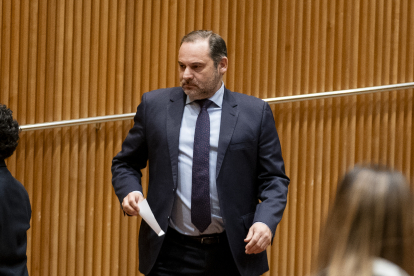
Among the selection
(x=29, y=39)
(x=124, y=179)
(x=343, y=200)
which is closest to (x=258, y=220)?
(x=124, y=179)

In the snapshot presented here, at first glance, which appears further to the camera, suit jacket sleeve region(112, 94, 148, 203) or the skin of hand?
suit jacket sleeve region(112, 94, 148, 203)

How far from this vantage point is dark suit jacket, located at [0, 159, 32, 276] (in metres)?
1.74

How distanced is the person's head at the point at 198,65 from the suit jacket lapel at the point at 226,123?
0.26 ft

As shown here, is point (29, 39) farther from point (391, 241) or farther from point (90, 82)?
point (391, 241)

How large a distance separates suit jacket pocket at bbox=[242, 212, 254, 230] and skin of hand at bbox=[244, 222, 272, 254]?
0.43ft

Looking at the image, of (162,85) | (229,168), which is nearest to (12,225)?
(229,168)

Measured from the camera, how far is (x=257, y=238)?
1.80 meters

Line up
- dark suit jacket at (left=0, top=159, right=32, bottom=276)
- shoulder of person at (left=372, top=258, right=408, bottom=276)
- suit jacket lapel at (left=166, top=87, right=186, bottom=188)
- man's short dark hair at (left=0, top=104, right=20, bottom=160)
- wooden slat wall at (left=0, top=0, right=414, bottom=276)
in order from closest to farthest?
shoulder of person at (left=372, top=258, right=408, bottom=276), dark suit jacket at (left=0, top=159, right=32, bottom=276), man's short dark hair at (left=0, top=104, right=20, bottom=160), suit jacket lapel at (left=166, top=87, right=186, bottom=188), wooden slat wall at (left=0, top=0, right=414, bottom=276)

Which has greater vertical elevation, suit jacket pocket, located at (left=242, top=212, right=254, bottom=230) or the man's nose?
the man's nose

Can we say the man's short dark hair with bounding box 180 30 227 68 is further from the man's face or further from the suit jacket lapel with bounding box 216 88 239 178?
the suit jacket lapel with bounding box 216 88 239 178

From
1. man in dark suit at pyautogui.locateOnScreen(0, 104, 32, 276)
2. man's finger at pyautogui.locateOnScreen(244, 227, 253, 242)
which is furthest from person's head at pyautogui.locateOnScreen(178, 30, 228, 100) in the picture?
man in dark suit at pyautogui.locateOnScreen(0, 104, 32, 276)

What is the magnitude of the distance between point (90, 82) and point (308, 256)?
62.1 inches

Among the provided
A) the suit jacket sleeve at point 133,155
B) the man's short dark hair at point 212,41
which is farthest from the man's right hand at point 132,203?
the man's short dark hair at point 212,41

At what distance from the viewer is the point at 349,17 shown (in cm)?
313
